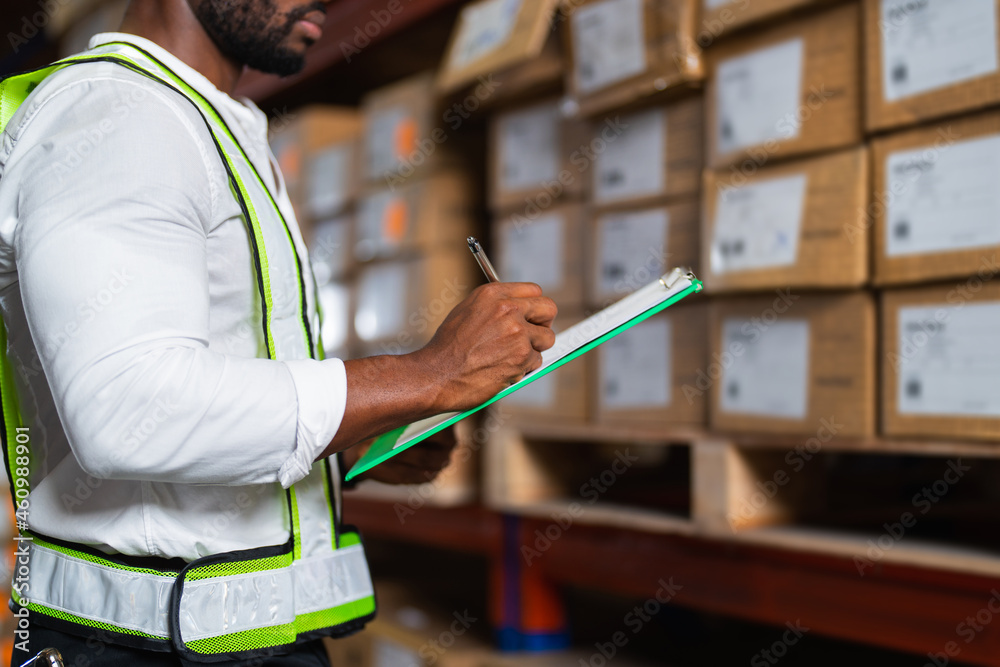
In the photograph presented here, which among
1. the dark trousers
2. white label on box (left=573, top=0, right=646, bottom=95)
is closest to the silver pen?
the dark trousers

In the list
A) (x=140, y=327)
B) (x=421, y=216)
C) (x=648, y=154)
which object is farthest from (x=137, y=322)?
(x=421, y=216)

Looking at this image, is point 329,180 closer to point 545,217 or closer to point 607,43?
point 545,217

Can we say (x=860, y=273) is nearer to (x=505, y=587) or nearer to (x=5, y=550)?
(x=505, y=587)

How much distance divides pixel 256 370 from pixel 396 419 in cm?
17

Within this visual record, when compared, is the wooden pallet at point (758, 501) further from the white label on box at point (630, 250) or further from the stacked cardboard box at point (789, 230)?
the white label on box at point (630, 250)

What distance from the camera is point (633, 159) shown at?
2.33m

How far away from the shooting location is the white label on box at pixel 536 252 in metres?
2.56

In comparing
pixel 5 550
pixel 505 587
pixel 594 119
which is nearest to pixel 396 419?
pixel 594 119

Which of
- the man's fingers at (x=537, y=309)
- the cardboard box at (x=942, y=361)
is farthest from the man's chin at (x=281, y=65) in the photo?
the cardboard box at (x=942, y=361)

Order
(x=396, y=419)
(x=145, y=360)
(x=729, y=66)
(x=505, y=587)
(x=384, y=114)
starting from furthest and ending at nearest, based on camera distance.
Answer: (x=384, y=114) < (x=505, y=587) < (x=729, y=66) < (x=396, y=419) < (x=145, y=360)

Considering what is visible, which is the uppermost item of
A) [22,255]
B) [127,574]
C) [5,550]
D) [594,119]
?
[594,119]

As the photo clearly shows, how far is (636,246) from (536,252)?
399mm

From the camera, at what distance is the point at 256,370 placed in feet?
3.25

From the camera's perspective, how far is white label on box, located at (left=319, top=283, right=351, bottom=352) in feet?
11.3
